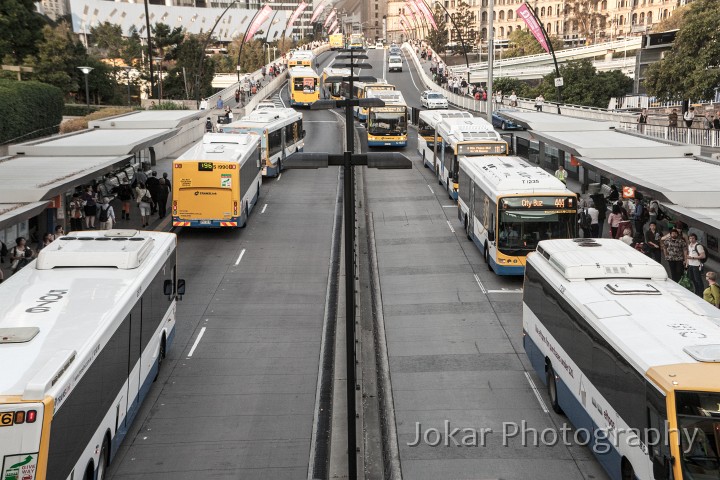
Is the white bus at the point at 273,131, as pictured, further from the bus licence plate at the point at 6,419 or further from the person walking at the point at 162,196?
the bus licence plate at the point at 6,419

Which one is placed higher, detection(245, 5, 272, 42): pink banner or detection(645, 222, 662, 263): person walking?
detection(245, 5, 272, 42): pink banner

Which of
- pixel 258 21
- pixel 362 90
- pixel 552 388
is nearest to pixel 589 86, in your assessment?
pixel 362 90

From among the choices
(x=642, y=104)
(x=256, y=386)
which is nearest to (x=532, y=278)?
(x=256, y=386)

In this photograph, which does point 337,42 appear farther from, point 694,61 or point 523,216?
point 523,216

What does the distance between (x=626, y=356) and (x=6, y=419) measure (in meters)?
7.31

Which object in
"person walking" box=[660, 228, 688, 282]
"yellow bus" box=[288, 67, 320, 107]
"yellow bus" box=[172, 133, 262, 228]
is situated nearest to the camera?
"person walking" box=[660, 228, 688, 282]

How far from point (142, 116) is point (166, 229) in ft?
44.8

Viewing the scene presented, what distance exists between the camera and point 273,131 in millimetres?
42875

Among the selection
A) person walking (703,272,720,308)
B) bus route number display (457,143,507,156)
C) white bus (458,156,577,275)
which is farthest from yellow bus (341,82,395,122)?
person walking (703,272,720,308)

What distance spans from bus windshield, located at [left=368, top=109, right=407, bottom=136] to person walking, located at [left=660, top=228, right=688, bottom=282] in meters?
31.5

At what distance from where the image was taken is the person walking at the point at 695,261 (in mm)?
20812

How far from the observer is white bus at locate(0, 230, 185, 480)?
31.5 feet

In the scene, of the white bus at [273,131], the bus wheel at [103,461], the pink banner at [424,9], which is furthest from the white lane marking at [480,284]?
the pink banner at [424,9]

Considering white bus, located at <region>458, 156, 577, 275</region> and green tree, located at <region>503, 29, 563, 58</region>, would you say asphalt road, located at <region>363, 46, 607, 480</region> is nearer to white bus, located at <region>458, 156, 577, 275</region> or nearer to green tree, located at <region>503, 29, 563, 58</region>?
white bus, located at <region>458, 156, 577, 275</region>
